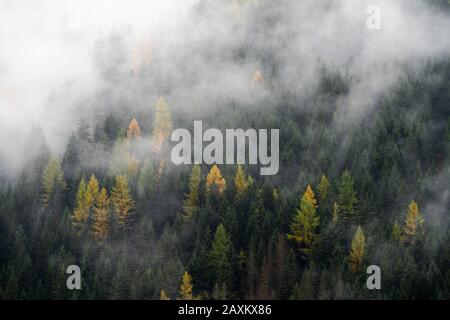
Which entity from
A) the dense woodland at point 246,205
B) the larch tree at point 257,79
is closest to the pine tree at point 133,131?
the dense woodland at point 246,205

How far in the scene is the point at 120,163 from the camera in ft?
367

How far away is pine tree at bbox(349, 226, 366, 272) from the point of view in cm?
7512

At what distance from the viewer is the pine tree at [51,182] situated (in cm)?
10505

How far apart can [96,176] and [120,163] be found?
553cm

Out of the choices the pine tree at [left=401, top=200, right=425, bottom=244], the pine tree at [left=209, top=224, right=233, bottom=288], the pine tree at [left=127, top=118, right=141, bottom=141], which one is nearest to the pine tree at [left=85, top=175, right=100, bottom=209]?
the pine tree at [left=127, top=118, right=141, bottom=141]

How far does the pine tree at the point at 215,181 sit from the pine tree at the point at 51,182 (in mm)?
28437

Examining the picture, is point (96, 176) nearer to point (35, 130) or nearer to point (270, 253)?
point (35, 130)

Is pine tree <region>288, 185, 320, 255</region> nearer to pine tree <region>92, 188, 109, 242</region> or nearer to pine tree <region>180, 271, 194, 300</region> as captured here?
pine tree <region>180, 271, 194, 300</region>

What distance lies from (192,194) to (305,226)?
2371 cm

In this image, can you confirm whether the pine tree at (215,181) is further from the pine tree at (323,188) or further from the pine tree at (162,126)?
the pine tree at (162,126)

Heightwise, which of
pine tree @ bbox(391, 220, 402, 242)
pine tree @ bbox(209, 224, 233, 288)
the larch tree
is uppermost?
the larch tree

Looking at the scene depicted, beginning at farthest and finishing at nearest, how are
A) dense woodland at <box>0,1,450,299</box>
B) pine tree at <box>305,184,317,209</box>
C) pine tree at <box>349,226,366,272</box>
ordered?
pine tree at <box>305,184,317,209</box>
pine tree at <box>349,226,366,272</box>
dense woodland at <box>0,1,450,299</box>

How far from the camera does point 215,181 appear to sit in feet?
Result: 326

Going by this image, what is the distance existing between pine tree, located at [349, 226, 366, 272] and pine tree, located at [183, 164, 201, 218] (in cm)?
2814
